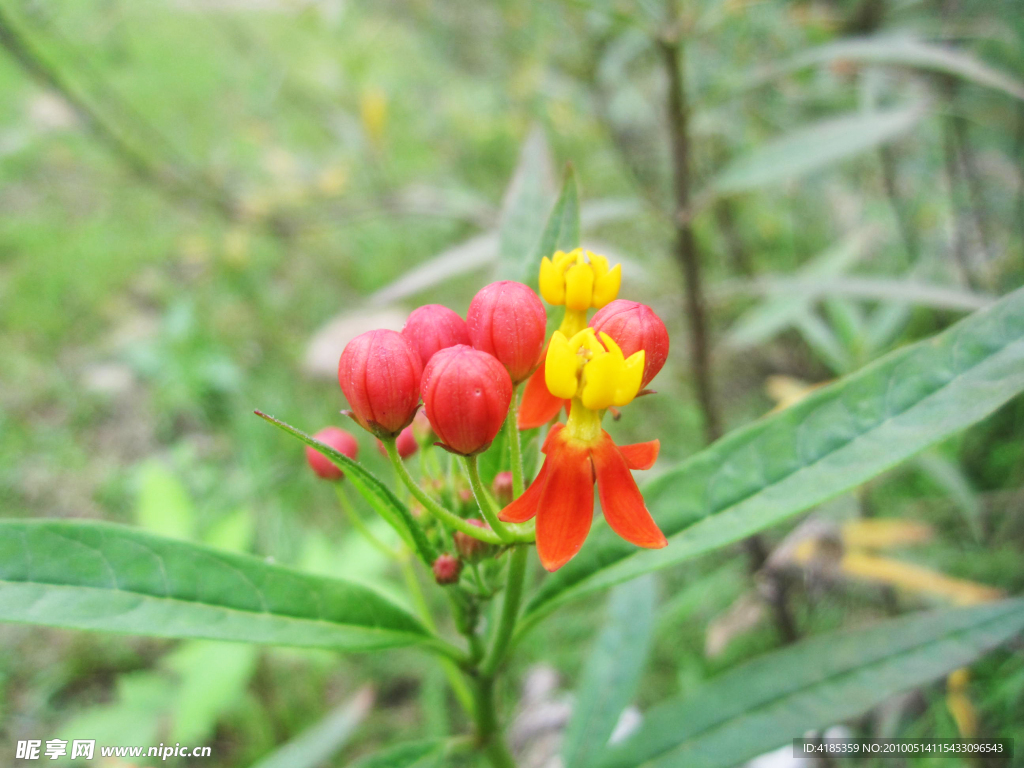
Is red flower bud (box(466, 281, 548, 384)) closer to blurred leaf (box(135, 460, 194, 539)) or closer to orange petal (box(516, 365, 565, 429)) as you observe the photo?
orange petal (box(516, 365, 565, 429))

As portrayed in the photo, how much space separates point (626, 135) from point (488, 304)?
2.72m

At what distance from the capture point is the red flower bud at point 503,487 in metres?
0.80

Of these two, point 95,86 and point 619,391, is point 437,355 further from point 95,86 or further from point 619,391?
point 95,86

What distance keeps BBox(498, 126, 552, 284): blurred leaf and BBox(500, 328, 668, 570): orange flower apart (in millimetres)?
322

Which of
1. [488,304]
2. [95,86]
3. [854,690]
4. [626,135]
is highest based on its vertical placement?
[626,135]

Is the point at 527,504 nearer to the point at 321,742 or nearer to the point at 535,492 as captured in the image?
the point at 535,492

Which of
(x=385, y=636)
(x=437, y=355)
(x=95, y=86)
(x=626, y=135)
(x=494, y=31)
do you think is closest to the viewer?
(x=437, y=355)

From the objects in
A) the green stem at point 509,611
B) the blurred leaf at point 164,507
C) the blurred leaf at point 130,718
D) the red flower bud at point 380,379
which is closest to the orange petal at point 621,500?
the green stem at point 509,611

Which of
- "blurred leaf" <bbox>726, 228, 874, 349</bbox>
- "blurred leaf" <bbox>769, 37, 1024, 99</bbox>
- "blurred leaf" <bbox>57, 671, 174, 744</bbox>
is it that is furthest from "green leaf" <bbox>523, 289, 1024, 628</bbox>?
"blurred leaf" <bbox>57, 671, 174, 744</bbox>

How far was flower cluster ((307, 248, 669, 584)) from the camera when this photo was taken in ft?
2.07

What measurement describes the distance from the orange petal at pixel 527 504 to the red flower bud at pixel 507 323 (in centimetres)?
13

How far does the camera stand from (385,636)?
773 mm

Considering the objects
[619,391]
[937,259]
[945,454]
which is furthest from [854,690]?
[937,259]

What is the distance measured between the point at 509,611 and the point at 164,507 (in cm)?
112
